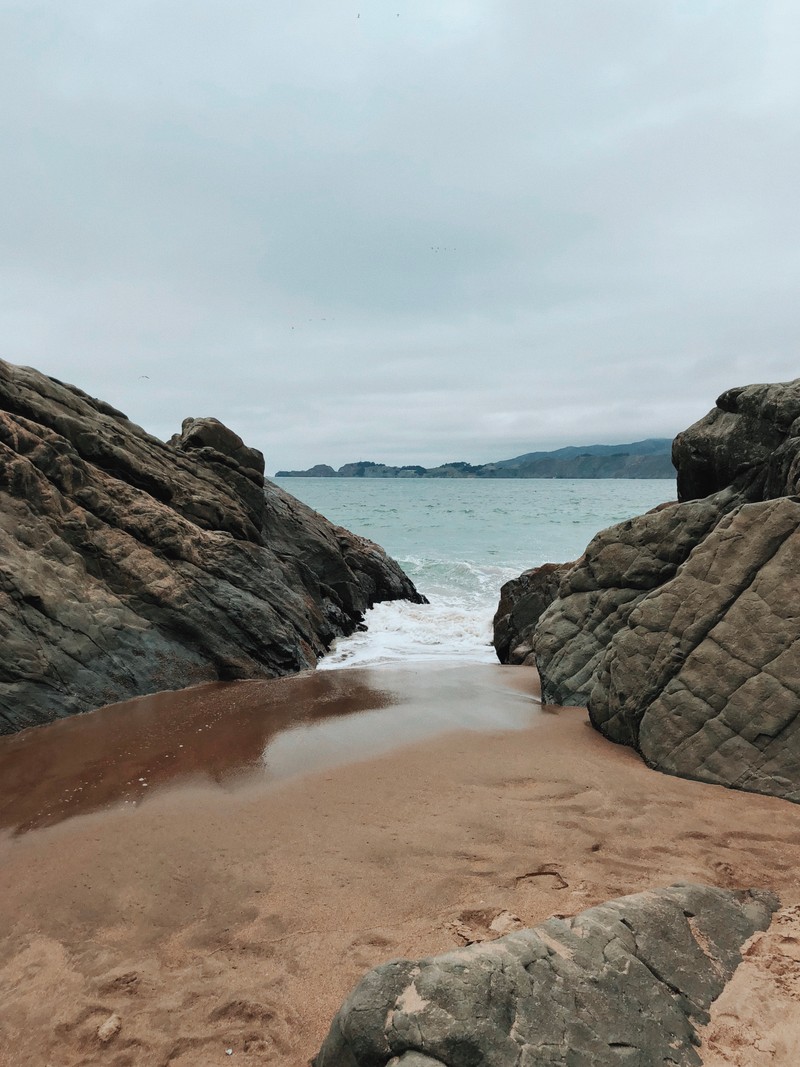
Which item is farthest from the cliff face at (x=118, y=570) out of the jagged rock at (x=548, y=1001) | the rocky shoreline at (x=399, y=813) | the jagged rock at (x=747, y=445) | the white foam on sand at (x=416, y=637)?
the jagged rock at (x=747, y=445)

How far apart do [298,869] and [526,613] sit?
10.0 meters

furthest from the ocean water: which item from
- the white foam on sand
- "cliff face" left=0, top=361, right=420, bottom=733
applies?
"cliff face" left=0, top=361, right=420, bottom=733

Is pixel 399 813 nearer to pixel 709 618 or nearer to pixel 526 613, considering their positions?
pixel 709 618

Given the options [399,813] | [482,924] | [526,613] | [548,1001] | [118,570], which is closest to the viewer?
[548,1001]

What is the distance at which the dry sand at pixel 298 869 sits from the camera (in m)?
3.09

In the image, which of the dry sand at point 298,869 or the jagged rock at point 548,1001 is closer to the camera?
the jagged rock at point 548,1001

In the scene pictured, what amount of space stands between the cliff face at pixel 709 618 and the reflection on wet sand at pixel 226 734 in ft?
4.36

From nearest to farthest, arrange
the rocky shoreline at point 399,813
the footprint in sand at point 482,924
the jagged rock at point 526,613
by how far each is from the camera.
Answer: the rocky shoreline at point 399,813 → the footprint in sand at point 482,924 → the jagged rock at point 526,613

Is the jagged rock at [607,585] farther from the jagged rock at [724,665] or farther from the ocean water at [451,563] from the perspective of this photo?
the ocean water at [451,563]

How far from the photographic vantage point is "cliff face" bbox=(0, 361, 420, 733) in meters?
8.24

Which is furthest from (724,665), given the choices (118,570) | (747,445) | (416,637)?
(416,637)

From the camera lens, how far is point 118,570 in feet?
32.4

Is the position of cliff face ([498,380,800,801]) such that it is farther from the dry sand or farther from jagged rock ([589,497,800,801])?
the dry sand

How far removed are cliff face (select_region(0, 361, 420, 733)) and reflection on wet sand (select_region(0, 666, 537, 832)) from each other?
63 centimetres
